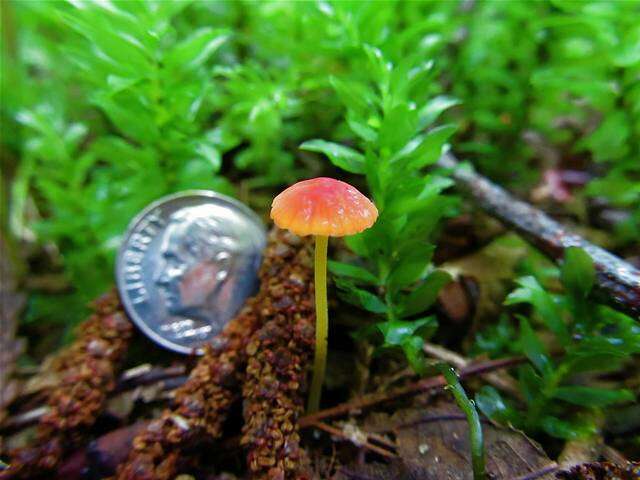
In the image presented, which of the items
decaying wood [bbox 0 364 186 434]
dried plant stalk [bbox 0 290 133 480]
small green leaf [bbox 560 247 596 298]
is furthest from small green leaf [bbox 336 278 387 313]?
dried plant stalk [bbox 0 290 133 480]

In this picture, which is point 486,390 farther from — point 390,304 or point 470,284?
point 470,284

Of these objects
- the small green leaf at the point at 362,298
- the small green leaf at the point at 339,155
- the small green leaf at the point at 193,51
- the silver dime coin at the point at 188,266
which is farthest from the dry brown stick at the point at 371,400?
the small green leaf at the point at 193,51

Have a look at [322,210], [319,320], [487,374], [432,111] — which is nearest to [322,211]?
[322,210]

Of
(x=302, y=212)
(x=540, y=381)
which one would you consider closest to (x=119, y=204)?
(x=302, y=212)

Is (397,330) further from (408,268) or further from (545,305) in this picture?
(545,305)

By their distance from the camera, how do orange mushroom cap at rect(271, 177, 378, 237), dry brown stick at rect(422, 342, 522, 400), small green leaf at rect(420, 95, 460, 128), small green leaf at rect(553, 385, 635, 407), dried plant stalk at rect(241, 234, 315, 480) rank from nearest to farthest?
orange mushroom cap at rect(271, 177, 378, 237) → dried plant stalk at rect(241, 234, 315, 480) → small green leaf at rect(553, 385, 635, 407) → dry brown stick at rect(422, 342, 522, 400) → small green leaf at rect(420, 95, 460, 128)

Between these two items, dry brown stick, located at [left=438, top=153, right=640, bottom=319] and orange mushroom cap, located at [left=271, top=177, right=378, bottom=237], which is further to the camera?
dry brown stick, located at [left=438, top=153, right=640, bottom=319]

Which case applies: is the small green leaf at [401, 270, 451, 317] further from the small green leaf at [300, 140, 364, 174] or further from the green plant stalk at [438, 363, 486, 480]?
the small green leaf at [300, 140, 364, 174]

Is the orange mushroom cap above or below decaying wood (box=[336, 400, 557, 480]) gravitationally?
above
